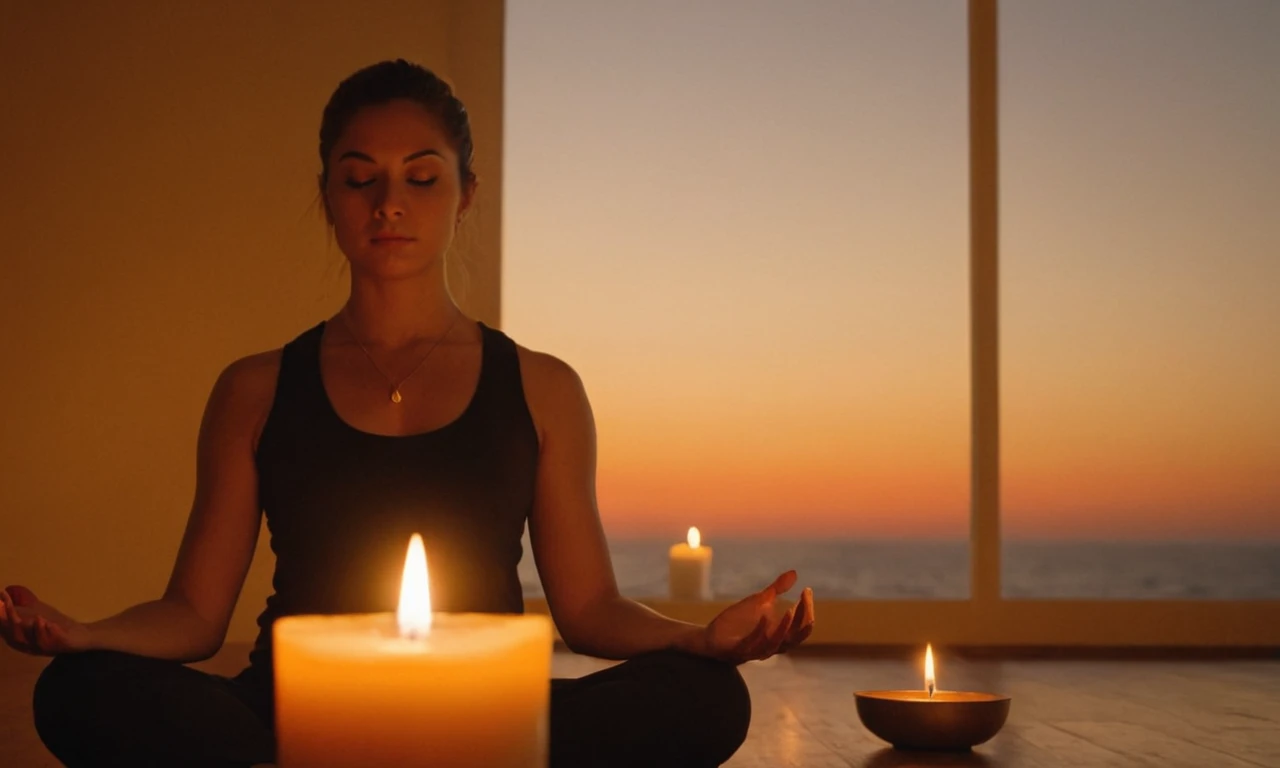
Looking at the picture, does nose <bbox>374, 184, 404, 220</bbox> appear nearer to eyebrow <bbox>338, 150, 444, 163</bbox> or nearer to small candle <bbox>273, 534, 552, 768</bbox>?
eyebrow <bbox>338, 150, 444, 163</bbox>

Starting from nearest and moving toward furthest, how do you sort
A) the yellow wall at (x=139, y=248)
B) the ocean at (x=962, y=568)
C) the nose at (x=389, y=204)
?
the nose at (x=389, y=204)
the yellow wall at (x=139, y=248)
the ocean at (x=962, y=568)

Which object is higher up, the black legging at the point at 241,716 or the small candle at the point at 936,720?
the black legging at the point at 241,716

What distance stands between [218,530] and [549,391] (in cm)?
40

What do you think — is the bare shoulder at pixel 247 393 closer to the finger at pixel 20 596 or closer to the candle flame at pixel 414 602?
the finger at pixel 20 596

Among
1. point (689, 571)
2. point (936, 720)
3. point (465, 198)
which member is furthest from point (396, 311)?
point (689, 571)

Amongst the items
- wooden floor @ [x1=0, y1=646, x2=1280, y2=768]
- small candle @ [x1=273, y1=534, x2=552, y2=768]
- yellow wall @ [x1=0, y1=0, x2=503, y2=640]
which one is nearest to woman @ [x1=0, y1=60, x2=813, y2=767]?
wooden floor @ [x1=0, y1=646, x2=1280, y2=768]

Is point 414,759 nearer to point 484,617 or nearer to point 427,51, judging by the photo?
point 484,617

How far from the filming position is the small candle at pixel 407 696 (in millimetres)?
746

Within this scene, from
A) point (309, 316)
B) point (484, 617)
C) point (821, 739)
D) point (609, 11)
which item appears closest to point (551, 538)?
point (821, 739)

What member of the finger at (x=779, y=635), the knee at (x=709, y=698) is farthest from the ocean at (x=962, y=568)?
the finger at (x=779, y=635)

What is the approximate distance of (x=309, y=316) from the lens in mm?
3969

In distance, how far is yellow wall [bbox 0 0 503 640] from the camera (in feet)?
12.7

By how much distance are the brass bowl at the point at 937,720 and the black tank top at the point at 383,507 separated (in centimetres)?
65

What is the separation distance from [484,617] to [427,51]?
343 centimetres
